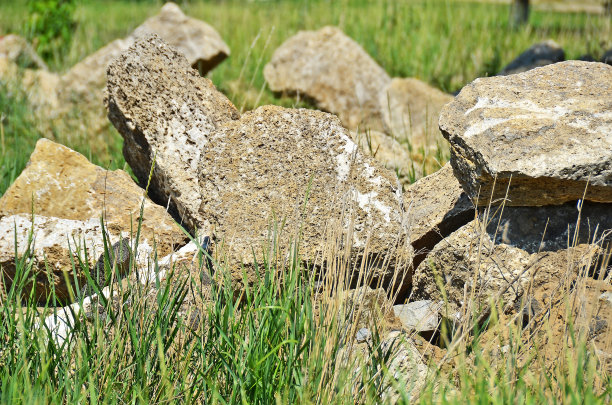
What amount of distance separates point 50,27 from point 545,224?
7.35 m

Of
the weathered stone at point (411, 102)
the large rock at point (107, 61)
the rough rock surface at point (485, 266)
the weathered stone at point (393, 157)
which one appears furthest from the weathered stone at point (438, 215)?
the large rock at point (107, 61)

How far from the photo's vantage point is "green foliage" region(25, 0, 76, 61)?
8523mm

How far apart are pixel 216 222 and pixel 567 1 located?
77.4 feet

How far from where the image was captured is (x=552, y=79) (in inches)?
116

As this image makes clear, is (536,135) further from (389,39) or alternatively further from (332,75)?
(389,39)

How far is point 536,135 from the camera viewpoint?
103 inches

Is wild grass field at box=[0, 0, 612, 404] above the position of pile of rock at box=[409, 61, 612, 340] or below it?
below

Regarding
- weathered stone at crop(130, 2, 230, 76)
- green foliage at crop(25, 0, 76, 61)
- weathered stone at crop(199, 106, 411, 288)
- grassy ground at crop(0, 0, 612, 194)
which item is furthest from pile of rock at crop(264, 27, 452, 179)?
green foliage at crop(25, 0, 76, 61)

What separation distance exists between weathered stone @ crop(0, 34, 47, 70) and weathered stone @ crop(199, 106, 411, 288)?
4831 millimetres

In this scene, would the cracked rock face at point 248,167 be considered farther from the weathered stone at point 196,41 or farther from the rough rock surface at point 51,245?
the weathered stone at point 196,41

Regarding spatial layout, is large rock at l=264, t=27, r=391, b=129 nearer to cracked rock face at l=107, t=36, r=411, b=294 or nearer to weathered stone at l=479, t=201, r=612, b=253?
cracked rock face at l=107, t=36, r=411, b=294

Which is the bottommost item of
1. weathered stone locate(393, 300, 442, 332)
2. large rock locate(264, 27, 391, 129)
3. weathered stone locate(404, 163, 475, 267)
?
weathered stone locate(393, 300, 442, 332)

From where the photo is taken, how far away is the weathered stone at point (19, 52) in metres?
7.18

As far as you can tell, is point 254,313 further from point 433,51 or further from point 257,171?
point 433,51
